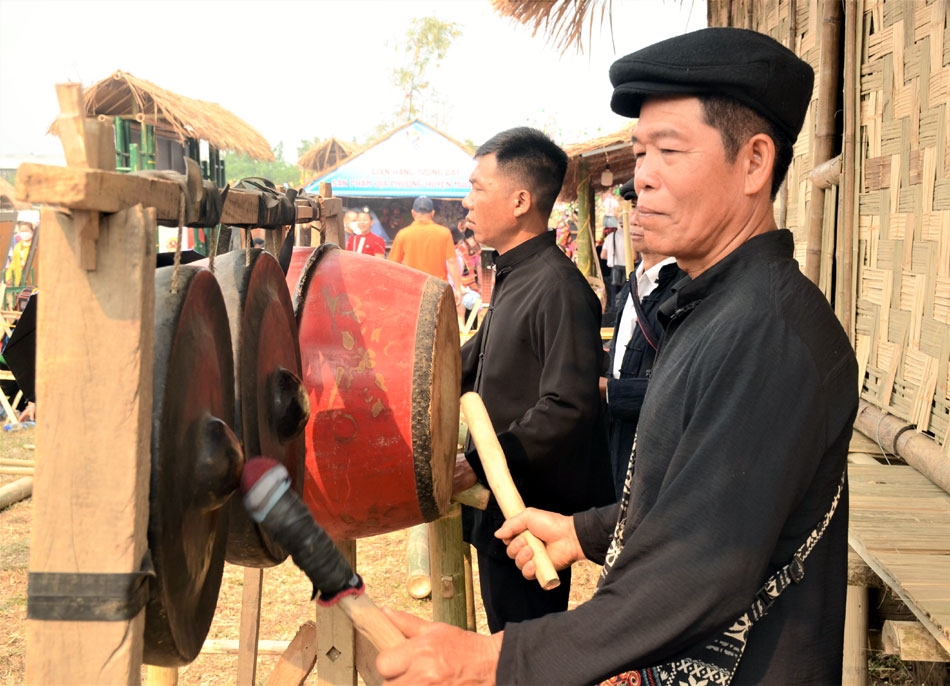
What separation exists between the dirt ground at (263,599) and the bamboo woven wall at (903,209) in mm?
1803

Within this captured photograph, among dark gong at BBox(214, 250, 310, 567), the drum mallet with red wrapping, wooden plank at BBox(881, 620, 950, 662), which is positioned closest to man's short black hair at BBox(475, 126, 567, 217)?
dark gong at BBox(214, 250, 310, 567)

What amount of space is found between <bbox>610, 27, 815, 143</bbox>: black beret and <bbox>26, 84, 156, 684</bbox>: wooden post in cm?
74

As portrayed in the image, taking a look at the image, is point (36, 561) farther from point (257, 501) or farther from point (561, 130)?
point (561, 130)

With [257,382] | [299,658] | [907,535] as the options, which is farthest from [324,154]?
[257,382]

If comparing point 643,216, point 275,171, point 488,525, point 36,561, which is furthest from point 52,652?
point 275,171

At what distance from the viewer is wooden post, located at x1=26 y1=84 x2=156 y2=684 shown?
1024 millimetres

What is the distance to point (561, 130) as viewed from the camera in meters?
48.0

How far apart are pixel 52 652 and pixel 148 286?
0.42 m

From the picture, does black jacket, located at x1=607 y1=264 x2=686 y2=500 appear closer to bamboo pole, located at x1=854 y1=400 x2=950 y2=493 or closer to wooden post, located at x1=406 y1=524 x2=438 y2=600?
bamboo pole, located at x1=854 y1=400 x2=950 y2=493

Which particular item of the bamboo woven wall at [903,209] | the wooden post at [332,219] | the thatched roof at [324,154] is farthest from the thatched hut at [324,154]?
the wooden post at [332,219]

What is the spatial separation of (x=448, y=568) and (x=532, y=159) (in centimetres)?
133

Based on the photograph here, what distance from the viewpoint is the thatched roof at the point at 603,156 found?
11031 mm

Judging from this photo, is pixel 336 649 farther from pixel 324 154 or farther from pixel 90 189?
pixel 324 154

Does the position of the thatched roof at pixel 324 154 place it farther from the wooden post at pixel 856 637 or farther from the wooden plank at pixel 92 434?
the wooden plank at pixel 92 434
